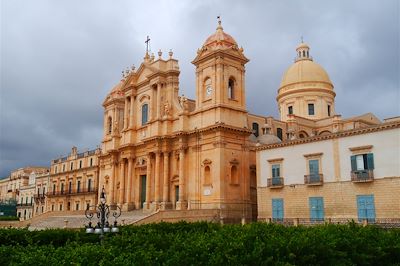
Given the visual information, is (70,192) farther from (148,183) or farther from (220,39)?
(220,39)

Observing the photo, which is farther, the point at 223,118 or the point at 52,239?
the point at 223,118

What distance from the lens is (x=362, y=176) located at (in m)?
25.9

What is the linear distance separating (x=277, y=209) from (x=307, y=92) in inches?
1029

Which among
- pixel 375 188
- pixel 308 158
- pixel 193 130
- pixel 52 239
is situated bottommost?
pixel 52 239

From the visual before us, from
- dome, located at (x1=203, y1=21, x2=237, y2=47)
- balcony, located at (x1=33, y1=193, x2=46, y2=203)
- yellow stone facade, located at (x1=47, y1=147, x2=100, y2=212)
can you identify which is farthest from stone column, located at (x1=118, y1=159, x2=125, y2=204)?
balcony, located at (x1=33, y1=193, x2=46, y2=203)

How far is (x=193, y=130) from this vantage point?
3647 cm

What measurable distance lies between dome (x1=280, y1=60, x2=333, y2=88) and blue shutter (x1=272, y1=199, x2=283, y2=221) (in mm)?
→ 26689

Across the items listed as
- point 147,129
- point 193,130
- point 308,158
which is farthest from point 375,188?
point 147,129

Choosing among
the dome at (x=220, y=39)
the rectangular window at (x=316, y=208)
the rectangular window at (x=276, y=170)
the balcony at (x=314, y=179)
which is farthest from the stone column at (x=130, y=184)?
the rectangular window at (x=316, y=208)

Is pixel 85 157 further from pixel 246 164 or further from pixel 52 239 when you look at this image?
pixel 52 239

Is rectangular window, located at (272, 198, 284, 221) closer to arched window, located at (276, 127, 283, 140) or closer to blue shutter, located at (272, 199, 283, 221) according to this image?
blue shutter, located at (272, 199, 283, 221)

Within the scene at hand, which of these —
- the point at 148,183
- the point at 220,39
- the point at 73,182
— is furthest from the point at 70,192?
the point at 220,39

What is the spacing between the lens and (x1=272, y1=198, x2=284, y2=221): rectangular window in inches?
1200

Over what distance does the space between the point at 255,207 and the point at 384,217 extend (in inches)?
521
